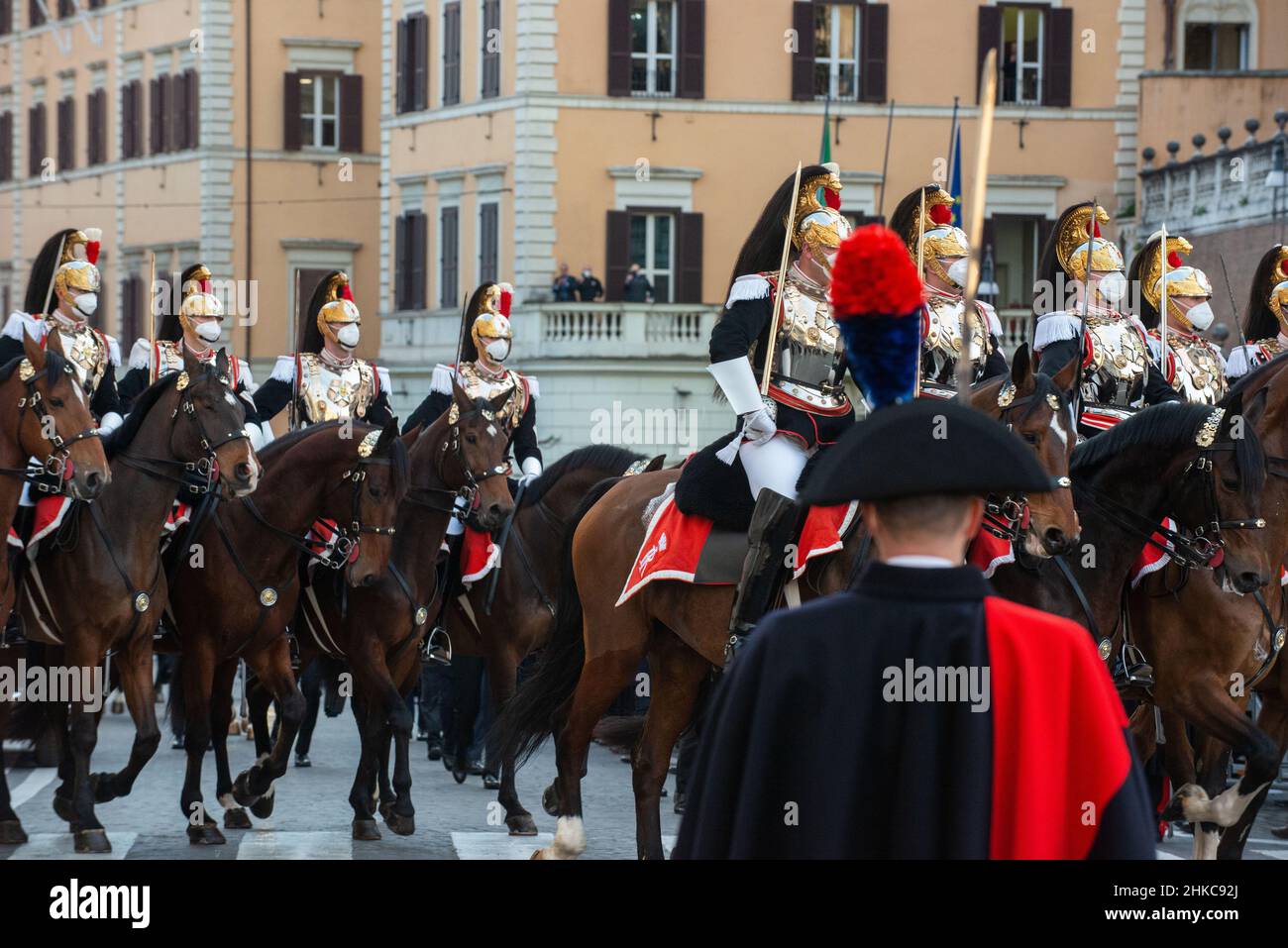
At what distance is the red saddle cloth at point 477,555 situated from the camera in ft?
44.9

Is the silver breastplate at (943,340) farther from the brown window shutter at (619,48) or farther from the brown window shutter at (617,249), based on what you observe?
the brown window shutter at (619,48)

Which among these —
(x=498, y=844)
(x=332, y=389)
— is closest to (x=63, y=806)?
(x=498, y=844)

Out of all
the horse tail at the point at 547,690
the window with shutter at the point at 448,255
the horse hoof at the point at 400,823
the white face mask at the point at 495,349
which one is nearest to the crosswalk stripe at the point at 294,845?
the horse hoof at the point at 400,823

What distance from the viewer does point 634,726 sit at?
10.4 m

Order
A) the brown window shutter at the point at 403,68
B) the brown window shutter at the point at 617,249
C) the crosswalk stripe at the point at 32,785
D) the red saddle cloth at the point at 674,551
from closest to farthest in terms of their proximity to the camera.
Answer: the red saddle cloth at the point at 674,551 < the crosswalk stripe at the point at 32,785 < the brown window shutter at the point at 617,249 < the brown window shutter at the point at 403,68

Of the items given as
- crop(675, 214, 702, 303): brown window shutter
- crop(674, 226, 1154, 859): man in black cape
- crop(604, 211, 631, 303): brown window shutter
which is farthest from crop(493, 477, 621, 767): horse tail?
crop(675, 214, 702, 303): brown window shutter

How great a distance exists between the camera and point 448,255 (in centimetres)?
4441

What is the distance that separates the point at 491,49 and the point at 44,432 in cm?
3248

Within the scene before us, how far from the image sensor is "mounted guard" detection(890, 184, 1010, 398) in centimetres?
982

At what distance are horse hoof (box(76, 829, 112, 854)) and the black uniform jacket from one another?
7.14m

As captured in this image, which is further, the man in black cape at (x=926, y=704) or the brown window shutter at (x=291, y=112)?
the brown window shutter at (x=291, y=112)

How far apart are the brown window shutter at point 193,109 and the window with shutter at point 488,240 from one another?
37.1 ft
